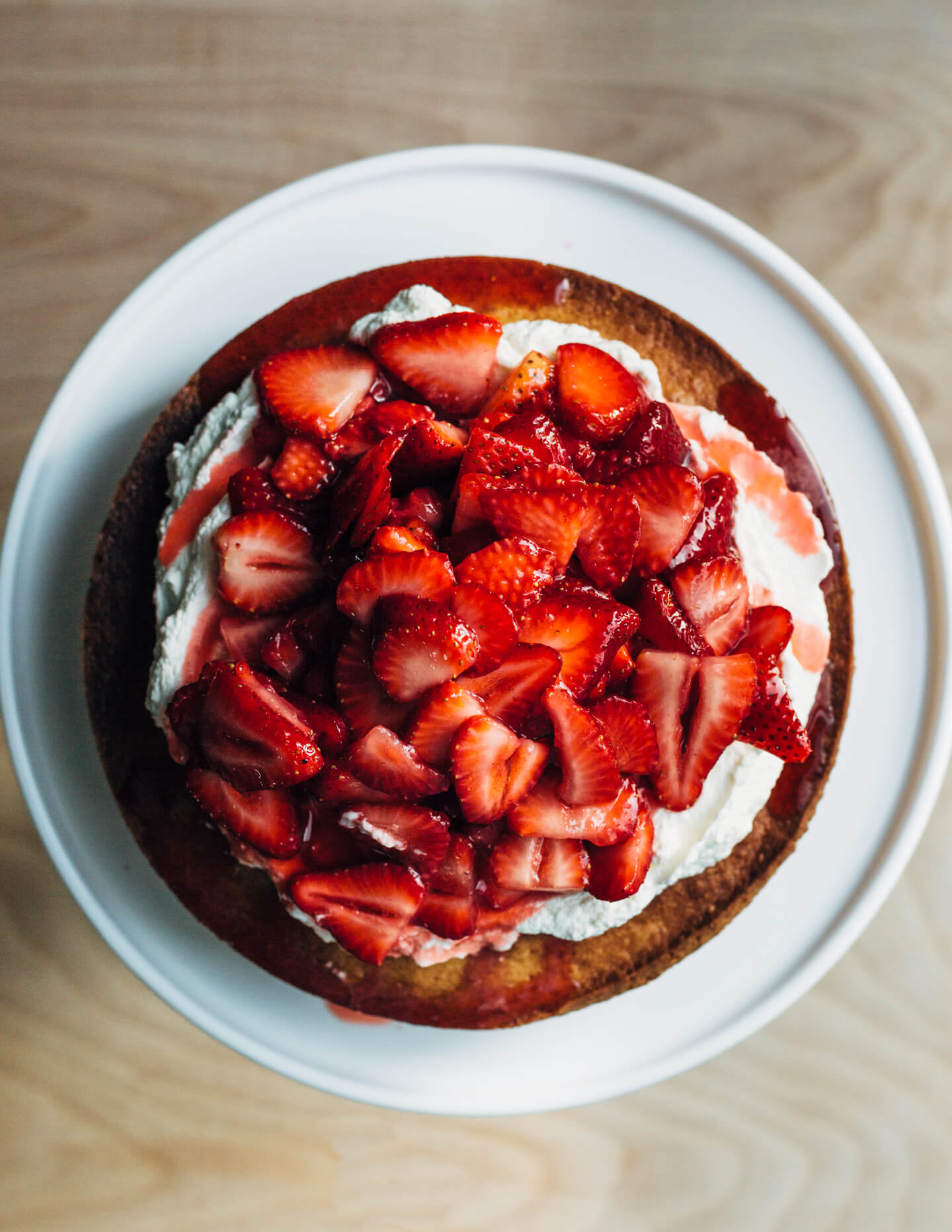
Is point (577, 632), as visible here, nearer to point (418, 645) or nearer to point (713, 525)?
point (418, 645)

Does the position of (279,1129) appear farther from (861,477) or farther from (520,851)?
(861,477)

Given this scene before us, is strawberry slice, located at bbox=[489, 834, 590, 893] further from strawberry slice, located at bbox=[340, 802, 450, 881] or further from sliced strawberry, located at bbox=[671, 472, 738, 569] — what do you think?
sliced strawberry, located at bbox=[671, 472, 738, 569]

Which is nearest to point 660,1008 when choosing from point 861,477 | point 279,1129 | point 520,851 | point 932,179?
point 520,851

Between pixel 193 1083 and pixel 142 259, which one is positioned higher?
pixel 142 259

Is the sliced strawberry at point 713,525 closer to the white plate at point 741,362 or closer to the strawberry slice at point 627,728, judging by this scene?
the strawberry slice at point 627,728

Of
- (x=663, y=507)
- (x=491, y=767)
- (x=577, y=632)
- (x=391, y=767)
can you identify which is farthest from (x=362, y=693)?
(x=663, y=507)

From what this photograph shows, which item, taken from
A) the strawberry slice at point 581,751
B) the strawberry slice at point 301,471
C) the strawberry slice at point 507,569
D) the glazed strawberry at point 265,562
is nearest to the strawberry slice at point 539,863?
the strawberry slice at point 581,751
